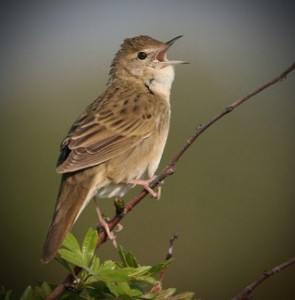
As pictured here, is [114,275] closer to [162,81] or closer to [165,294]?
[165,294]

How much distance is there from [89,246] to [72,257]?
7 cm

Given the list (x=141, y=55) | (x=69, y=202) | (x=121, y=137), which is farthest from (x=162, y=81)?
(x=69, y=202)

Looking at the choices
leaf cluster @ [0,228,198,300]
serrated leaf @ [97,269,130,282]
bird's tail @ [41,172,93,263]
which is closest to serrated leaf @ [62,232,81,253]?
leaf cluster @ [0,228,198,300]

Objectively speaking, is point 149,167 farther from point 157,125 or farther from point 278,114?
point 278,114

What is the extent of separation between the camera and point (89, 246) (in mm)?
2068

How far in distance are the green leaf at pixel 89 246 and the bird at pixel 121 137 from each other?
598mm

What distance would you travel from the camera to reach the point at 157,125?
3.82 m

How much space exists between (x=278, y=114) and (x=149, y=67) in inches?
177

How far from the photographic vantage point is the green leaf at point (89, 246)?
6.70 ft

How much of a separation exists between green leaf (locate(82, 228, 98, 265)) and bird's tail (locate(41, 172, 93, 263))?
45cm

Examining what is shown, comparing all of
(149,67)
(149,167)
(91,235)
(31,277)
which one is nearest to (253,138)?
(31,277)

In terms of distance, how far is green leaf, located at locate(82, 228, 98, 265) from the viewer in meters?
2.04

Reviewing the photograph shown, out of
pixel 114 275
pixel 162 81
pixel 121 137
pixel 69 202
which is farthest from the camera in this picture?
pixel 162 81

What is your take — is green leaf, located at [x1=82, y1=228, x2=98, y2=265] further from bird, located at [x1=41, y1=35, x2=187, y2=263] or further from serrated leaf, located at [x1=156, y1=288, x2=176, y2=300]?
bird, located at [x1=41, y1=35, x2=187, y2=263]
